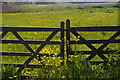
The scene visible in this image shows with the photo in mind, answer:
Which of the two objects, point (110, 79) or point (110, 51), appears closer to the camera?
point (110, 79)

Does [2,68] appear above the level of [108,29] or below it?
below

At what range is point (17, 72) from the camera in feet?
28.6

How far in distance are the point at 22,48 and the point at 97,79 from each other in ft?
20.5

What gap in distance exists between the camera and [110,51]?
876 cm

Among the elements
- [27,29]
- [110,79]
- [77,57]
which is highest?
[27,29]

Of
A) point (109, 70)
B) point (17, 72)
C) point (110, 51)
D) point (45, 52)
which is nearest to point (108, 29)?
point (110, 51)

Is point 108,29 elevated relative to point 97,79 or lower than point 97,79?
elevated

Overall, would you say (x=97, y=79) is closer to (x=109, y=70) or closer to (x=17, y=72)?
(x=109, y=70)

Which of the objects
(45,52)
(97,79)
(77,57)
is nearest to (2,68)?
(45,52)

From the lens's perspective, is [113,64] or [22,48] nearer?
[113,64]

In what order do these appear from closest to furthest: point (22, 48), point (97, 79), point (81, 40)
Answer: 1. point (97, 79)
2. point (81, 40)
3. point (22, 48)

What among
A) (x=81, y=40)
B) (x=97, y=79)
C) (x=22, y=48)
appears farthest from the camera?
(x=22, y=48)

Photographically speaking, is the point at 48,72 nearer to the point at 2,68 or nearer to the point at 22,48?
the point at 2,68

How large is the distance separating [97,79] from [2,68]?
2765 mm
